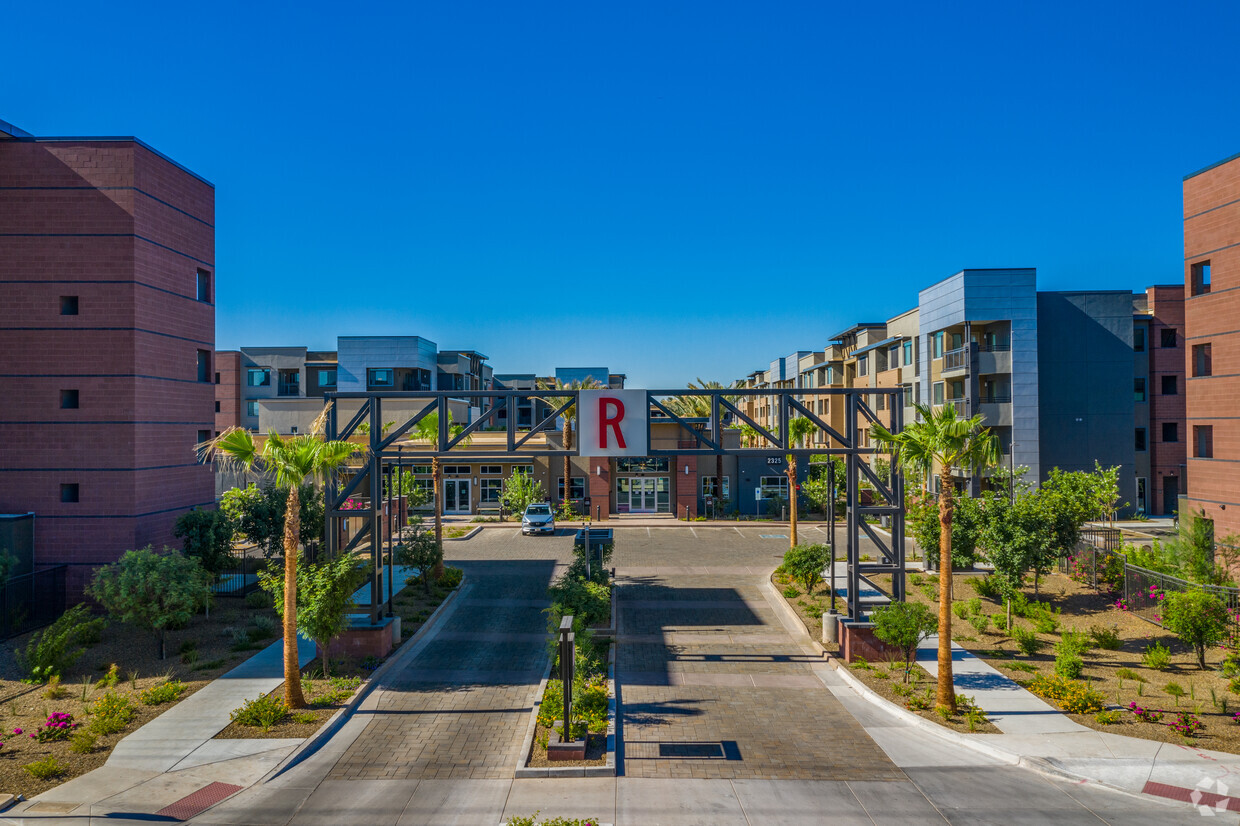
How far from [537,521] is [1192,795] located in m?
31.7

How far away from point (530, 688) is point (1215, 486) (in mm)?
23481

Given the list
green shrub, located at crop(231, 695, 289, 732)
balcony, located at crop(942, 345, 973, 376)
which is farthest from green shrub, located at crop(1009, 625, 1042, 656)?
balcony, located at crop(942, 345, 973, 376)

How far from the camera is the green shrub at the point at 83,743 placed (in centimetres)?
1183

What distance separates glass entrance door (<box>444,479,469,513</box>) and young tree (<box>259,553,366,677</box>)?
105ft

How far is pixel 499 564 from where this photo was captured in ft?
99.6

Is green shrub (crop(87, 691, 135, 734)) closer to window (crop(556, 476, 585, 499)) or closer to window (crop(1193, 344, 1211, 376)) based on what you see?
window (crop(1193, 344, 1211, 376))

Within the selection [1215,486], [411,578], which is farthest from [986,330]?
[411,578]

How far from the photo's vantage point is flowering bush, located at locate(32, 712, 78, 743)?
1221 cm

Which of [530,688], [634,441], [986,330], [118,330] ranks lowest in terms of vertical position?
[530,688]

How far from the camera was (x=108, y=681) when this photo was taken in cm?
1481

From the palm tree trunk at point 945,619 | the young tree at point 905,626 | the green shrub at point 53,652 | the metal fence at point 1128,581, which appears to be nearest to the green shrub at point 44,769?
the green shrub at point 53,652

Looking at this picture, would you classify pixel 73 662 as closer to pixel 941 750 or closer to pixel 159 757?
pixel 159 757

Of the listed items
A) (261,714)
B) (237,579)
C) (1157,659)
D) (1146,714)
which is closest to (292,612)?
(261,714)

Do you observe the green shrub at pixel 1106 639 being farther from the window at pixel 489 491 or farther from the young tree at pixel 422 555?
the window at pixel 489 491
